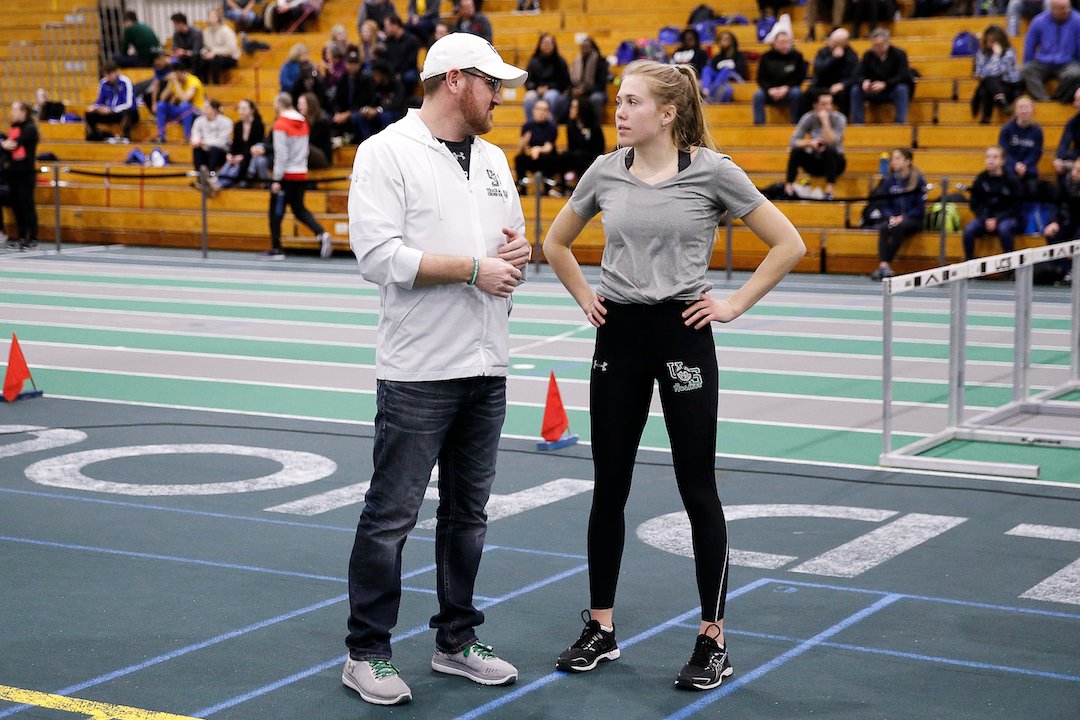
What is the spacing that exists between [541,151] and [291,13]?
32.5 feet

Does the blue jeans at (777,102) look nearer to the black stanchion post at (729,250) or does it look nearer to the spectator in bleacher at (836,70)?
the spectator in bleacher at (836,70)

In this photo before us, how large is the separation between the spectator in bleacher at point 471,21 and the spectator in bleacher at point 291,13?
523 cm

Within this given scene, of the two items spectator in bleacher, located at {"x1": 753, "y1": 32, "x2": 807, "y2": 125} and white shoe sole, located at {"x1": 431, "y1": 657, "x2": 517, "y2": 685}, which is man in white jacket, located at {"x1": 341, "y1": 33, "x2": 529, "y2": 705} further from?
spectator in bleacher, located at {"x1": 753, "y1": 32, "x2": 807, "y2": 125}

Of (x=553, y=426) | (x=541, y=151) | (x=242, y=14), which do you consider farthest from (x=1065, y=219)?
(x=242, y=14)

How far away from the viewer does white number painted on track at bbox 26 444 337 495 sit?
26.3 ft

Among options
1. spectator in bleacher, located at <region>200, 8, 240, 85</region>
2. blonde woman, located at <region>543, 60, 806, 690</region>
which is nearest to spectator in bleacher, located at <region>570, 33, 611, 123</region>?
spectator in bleacher, located at <region>200, 8, 240, 85</region>

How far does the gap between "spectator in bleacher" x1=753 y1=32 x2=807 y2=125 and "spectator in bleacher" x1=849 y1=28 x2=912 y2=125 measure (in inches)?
34.2

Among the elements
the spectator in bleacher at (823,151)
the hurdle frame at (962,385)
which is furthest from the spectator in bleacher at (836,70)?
the hurdle frame at (962,385)

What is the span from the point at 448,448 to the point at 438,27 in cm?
2016

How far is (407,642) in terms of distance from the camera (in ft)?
18.2

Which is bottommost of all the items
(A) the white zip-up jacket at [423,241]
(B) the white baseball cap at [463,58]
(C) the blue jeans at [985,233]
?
(C) the blue jeans at [985,233]

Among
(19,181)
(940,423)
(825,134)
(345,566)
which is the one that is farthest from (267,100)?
(345,566)

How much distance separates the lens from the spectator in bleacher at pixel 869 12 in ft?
75.0

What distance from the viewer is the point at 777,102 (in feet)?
72.3
